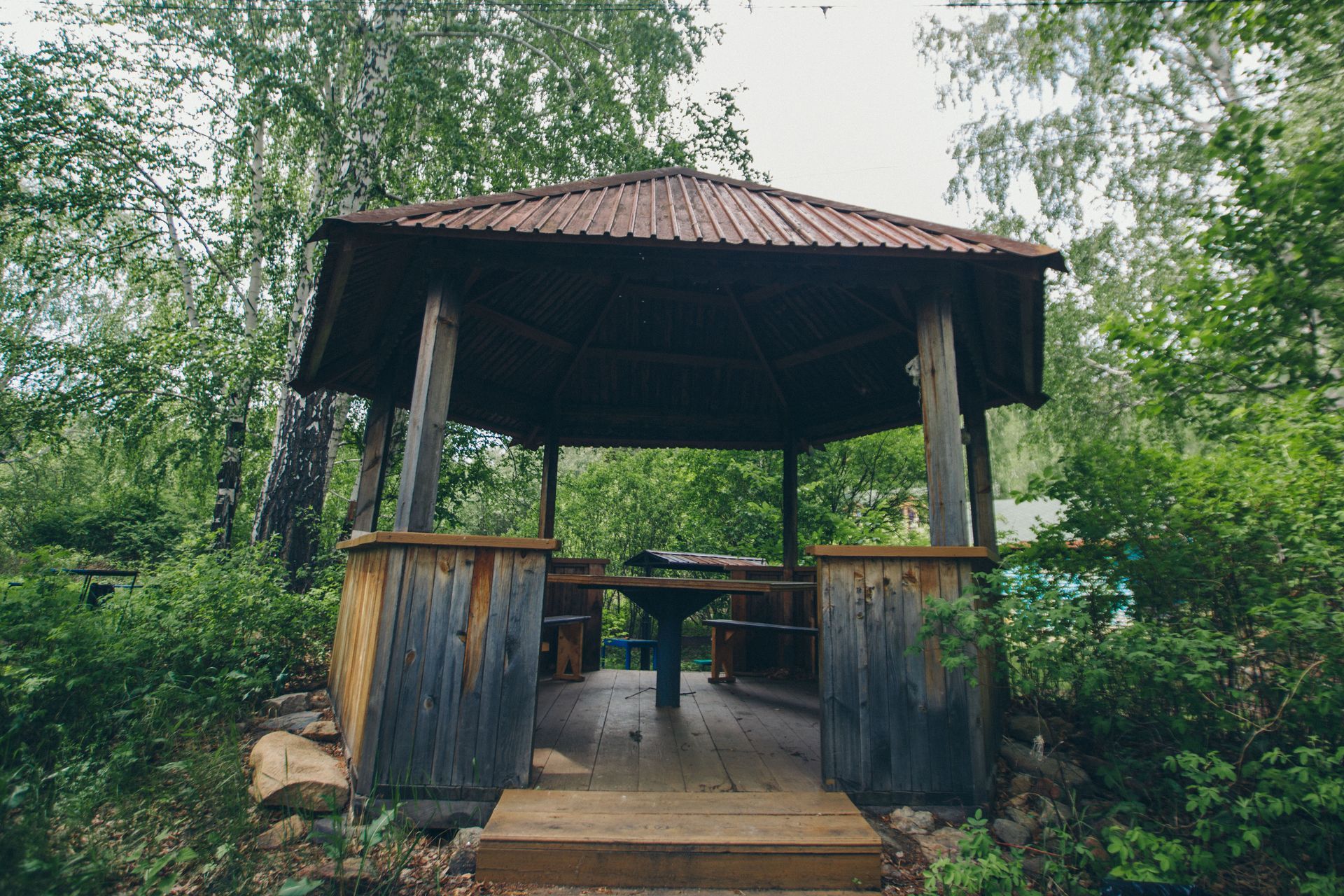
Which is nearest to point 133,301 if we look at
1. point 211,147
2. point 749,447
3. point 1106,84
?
point 211,147

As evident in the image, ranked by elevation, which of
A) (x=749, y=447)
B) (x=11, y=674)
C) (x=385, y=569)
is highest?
(x=749, y=447)

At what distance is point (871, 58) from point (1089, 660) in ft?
36.1

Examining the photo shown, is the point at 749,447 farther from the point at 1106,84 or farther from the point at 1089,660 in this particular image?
the point at 1106,84

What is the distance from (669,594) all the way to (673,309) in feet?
9.25

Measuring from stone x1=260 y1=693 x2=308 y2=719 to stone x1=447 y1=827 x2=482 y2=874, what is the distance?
2113mm

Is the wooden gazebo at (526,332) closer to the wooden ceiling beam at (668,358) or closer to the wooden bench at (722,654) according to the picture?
the wooden ceiling beam at (668,358)

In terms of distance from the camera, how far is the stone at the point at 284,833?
2.73 metres

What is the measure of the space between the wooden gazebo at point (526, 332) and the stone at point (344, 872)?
1.27 ft

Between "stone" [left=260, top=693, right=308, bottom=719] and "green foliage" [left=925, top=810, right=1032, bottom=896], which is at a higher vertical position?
"stone" [left=260, top=693, right=308, bottom=719]

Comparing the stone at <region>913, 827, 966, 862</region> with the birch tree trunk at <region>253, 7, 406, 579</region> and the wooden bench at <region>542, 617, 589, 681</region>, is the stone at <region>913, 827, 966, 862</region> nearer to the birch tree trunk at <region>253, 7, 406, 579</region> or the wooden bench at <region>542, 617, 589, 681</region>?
the wooden bench at <region>542, 617, 589, 681</region>

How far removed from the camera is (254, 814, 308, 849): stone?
2.73 meters

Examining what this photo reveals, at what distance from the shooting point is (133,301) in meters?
16.7

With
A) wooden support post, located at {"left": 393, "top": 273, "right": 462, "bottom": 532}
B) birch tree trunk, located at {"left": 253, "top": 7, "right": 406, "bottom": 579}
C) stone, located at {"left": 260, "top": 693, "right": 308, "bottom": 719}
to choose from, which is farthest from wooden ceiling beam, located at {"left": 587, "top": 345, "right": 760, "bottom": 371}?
stone, located at {"left": 260, "top": 693, "right": 308, "bottom": 719}

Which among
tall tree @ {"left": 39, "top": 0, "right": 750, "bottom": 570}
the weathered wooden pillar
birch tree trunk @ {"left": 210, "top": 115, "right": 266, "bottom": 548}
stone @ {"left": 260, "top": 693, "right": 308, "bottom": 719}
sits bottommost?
stone @ {"left": 260, "top": 693, "right": 308, "bottom": 719}
